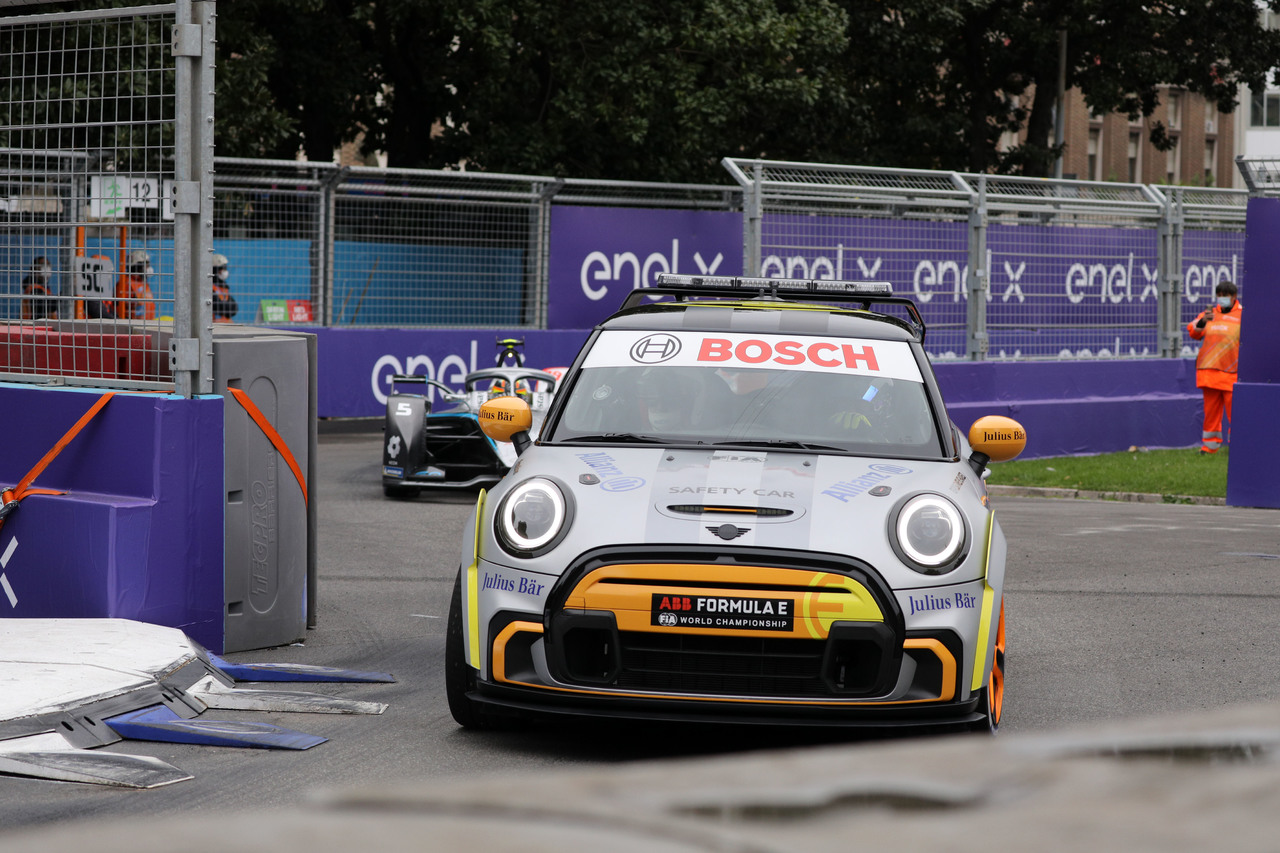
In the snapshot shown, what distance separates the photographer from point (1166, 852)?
3.28 ft

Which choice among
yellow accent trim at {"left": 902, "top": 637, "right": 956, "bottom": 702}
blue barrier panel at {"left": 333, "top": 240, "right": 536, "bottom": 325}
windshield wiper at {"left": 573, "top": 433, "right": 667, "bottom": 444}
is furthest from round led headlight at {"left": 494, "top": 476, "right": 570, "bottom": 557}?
blue barrier panel at {"left": 333, "top": 240, "right": 536, "bottom": 325}

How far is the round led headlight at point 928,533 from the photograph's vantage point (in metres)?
5.08

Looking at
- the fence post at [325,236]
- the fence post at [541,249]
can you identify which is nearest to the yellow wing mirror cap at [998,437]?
the fence post at [325,236]

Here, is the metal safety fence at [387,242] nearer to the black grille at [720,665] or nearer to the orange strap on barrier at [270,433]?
the orange strap on barrier at [270,433]

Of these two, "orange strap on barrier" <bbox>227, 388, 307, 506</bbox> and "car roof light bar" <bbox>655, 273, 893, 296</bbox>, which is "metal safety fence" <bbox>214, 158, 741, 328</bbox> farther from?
"car roof light bar" <bbox>655, 273, 893, 296</bbox>

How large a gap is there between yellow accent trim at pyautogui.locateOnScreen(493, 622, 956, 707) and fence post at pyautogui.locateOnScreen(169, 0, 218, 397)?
2.35 meters

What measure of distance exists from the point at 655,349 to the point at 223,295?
1310 cm

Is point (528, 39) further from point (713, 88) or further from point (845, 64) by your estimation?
point (845, 64)

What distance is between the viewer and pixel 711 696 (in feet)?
16.2

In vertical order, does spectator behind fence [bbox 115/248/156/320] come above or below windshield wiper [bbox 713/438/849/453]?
above

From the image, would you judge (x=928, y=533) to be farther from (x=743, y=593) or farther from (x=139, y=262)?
(x=139, y=262)

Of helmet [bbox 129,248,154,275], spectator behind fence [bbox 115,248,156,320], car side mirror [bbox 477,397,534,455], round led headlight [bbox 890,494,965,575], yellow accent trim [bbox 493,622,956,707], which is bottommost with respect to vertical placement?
yellow accent trim [bbox 493,622,956,707]

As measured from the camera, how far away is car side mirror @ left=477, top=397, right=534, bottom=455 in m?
6.20

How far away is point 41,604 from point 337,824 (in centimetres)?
617
